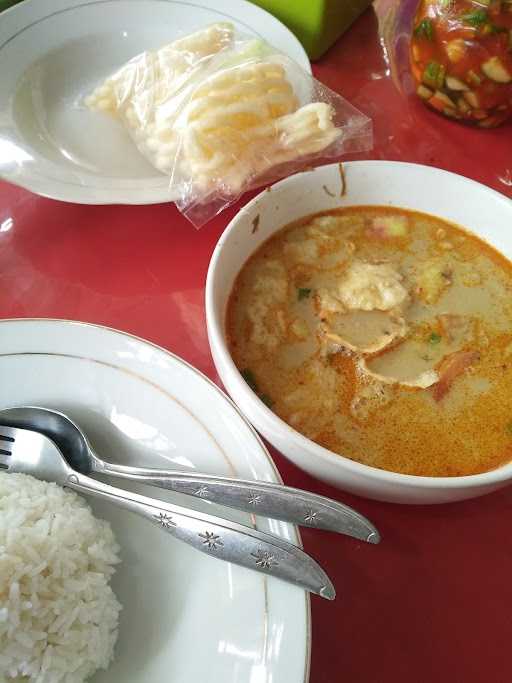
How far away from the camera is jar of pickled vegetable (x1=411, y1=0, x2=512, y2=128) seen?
1123mm

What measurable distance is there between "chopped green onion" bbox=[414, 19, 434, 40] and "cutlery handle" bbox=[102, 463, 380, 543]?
101 centimetres

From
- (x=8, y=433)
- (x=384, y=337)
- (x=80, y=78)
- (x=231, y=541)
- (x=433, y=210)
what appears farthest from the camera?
(x=80, y=78)

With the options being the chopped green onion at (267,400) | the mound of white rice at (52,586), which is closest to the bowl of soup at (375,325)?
the chopped green onion at (267,400)

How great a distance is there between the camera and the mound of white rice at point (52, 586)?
0.67 metres

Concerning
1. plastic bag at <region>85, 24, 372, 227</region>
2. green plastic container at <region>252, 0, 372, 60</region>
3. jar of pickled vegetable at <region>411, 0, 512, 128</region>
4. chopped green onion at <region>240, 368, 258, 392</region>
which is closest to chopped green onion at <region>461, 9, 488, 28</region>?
jar of pickled vegetable at <region>411, 0, 512, 128</region>

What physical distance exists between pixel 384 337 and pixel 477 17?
0.68 metres

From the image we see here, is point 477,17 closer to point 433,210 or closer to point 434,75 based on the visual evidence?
point 434,75

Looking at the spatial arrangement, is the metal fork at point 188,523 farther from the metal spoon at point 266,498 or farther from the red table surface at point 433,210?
the red table surface at point 433,210

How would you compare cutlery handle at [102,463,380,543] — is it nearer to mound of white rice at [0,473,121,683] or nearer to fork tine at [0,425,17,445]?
mound of white rice at [0,473,121,683]

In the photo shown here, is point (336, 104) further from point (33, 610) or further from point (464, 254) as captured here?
point (33, 610)

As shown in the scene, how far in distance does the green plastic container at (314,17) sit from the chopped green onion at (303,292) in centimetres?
77

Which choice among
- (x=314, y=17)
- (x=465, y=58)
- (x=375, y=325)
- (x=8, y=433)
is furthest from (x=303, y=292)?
(x=314, y=17)

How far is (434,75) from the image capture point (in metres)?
1.28

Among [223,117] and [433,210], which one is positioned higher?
[223,117]
